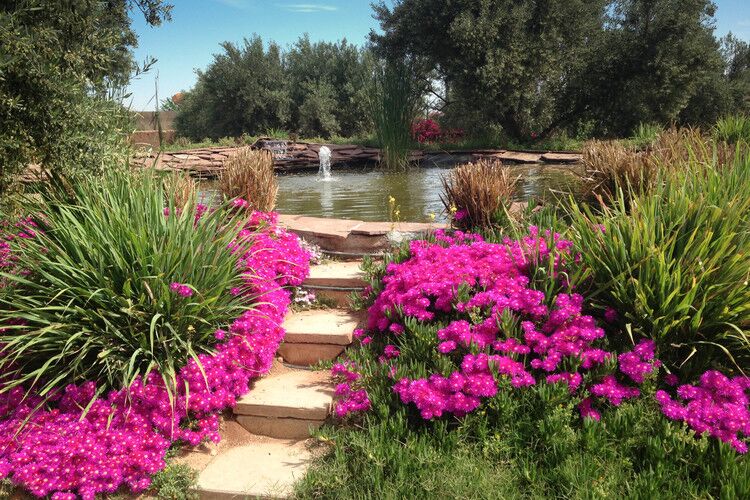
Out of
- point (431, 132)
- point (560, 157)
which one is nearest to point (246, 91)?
point (431, 132)

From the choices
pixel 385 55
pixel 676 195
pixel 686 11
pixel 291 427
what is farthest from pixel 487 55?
pixel 291 427

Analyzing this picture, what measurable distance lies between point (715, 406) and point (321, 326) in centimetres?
227

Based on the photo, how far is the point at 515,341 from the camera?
112 inches

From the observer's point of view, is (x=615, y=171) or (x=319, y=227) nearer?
(x=615, y=171)

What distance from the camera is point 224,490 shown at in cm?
257

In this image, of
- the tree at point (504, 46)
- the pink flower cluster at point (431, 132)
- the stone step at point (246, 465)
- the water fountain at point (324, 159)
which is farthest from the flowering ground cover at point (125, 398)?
the pink flower cluster at point (431, 132)

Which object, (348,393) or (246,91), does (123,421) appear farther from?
(246,91)

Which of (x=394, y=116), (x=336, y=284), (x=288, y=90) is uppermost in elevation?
(x=288, y=90)

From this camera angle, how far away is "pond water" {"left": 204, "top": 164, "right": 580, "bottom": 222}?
7.27m

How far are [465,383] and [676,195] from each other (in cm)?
167

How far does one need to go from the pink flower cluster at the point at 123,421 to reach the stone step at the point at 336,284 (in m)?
0.85

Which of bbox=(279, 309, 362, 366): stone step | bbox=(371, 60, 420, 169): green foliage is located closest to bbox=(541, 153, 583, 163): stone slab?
bbox=(371, 60, 420, 169): green foliage

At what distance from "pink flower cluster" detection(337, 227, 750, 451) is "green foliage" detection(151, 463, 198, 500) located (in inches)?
32.0

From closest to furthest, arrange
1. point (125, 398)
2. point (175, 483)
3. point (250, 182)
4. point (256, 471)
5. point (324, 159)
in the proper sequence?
point (175, 483) < point (256, 471) < point (125, 398) < point (250, 182) < point (324, 159)
